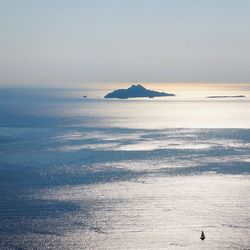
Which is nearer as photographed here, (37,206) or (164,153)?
(37,206)

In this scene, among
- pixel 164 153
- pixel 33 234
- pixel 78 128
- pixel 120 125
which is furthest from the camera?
pixel 120 125

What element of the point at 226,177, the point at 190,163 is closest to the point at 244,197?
the point at 226,177

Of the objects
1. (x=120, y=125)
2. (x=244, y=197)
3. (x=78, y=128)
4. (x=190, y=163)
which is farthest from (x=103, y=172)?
(x=120, y=125)

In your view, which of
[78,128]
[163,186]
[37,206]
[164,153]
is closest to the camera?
→ [37,206]

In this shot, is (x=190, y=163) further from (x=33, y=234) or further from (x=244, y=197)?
(x=33, y=234)

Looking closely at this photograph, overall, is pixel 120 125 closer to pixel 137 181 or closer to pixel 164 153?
pixel 164 153

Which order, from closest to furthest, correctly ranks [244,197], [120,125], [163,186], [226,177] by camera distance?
1. [244,197]
2. [163,186]
3. [226,177]
4. [120,125]
